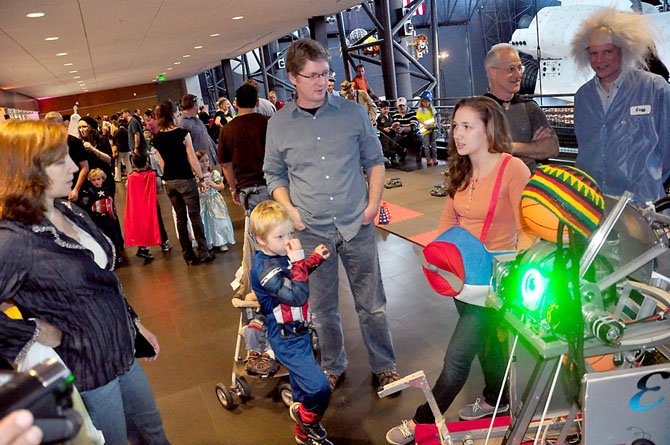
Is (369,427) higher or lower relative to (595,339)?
lower

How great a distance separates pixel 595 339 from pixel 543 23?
15174mm

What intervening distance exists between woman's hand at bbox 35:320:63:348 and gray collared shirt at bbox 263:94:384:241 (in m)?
1.36

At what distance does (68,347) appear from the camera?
162 centimetres

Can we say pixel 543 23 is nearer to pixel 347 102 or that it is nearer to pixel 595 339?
pixel 347 102

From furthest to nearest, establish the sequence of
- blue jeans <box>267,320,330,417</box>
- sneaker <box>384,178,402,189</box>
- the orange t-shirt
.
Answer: sneaker <box>384,178,402,189</box> < blue jeans <box>267,320,330,417</box> < the orange t-shirt

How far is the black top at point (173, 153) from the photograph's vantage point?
17.5 feet

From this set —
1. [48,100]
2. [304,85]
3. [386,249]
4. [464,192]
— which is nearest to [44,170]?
[304,85]

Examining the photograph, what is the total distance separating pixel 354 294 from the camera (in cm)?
290

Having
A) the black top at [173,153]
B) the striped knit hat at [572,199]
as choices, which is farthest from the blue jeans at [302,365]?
the black top at [173,153]

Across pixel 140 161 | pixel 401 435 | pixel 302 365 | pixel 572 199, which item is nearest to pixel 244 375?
pixel 302 365

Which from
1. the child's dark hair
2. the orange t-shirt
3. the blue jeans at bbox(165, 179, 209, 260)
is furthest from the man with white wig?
the child's dark hair

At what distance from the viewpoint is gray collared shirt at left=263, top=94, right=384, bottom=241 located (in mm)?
2615

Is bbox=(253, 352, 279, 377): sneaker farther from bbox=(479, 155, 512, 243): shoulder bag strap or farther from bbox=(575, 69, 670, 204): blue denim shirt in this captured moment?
bbox=(575, 69, 670, 204): blue denim shirt

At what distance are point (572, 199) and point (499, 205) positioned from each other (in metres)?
0.82
